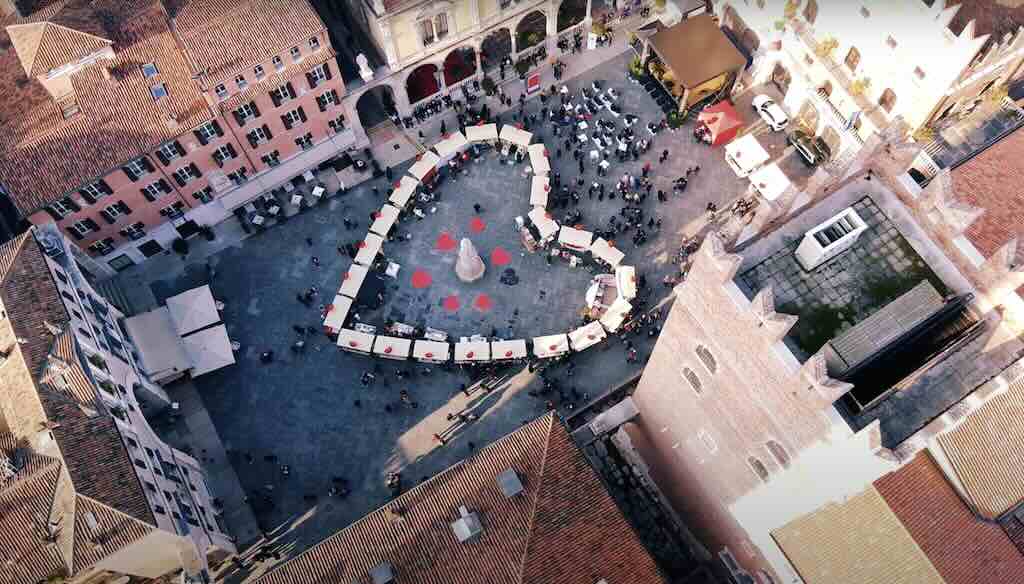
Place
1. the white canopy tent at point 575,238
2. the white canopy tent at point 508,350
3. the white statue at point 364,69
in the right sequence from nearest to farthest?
the white canopy tent at point 508,350 < the white canopy tent at point 575,238 < the white statue at point 364,69

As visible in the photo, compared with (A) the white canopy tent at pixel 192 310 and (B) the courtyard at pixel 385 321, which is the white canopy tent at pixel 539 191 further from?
(A) the white canopy tent at pixel 192 310

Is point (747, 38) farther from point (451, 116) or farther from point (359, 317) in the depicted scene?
point (359, 317)

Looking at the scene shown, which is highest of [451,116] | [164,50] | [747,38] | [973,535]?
[164,50]

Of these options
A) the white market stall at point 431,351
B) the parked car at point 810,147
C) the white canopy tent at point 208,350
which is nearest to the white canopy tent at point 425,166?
the white market stall at point 431,351

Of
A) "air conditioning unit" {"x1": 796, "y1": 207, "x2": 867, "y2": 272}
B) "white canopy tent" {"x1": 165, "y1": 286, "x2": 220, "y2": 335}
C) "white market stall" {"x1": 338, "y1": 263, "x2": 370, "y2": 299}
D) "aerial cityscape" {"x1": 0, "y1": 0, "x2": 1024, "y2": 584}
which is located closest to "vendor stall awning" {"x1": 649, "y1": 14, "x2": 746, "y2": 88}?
"aerial cityscape" {"x1": 0, "y1": 0, "x2": 1024, "y2": 584}

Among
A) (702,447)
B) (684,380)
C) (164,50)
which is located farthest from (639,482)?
(164,50)

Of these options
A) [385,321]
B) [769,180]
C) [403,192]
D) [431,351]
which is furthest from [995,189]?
[385,321]

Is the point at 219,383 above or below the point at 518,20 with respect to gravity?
below
